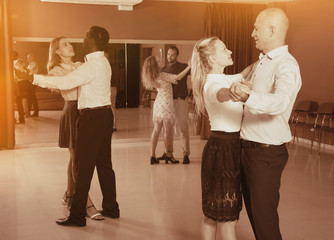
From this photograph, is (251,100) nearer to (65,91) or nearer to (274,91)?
(274,91)

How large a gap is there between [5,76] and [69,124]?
396 cm

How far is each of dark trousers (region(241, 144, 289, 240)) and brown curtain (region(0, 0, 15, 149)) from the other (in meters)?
6.03

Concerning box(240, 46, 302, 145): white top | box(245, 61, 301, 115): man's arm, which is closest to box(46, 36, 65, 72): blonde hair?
box(240, 46, 302, 145): white top

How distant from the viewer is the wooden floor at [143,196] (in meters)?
3.86

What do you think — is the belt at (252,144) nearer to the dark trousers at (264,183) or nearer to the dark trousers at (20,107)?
the dark trousers at (264,183)

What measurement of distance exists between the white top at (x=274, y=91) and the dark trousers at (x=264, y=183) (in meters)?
0.07

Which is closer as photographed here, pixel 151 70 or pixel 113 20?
pixel 151 70

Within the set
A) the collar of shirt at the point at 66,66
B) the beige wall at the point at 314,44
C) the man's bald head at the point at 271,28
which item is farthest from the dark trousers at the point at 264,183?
the beige wall at the point at 314,44

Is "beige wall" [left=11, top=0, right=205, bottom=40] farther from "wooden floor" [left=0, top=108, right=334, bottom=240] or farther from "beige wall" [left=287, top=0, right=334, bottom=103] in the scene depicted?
"wooden floor" [left=0, top=108, right=334, bottom=240]

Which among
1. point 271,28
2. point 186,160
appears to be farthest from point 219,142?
point 186,160

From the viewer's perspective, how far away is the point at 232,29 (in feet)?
29.6

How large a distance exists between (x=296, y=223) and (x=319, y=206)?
26.2 inches

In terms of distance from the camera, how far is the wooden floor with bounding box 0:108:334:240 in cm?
386

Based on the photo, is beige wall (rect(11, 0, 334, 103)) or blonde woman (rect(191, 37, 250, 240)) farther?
beige wall (rect(11, 0, 334, 103))
